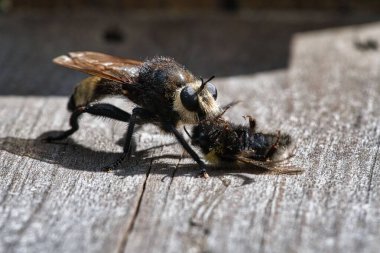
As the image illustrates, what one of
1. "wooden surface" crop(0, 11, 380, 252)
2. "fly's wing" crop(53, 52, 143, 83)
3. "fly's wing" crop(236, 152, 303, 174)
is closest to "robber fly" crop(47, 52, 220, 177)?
"fly's wing" crop(53, 52, 143, 83)

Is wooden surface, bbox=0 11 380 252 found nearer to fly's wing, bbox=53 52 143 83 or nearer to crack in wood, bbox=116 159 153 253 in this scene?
crack in wood, bbox=116 159 153 253

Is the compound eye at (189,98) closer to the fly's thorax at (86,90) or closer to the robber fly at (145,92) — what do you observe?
the robber fly at (145,92)

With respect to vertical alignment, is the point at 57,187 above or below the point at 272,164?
below

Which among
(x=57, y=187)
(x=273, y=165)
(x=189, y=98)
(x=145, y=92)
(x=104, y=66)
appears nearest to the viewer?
(x=57, y=187)

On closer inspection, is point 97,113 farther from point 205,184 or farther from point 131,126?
point 205,184

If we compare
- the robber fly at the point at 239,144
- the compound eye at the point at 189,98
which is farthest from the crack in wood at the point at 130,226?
the compound eye at the point at 189,98

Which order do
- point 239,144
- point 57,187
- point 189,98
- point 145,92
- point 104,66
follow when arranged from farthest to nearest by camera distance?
point 104,66 < point 145,92 < point 189,98 < point 239,144 < point 57,187

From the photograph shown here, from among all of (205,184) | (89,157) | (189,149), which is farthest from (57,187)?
(189,149)

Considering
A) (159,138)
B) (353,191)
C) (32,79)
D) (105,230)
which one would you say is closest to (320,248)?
(353,191)
